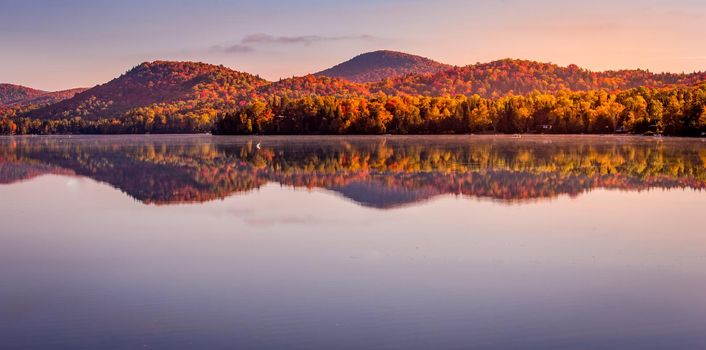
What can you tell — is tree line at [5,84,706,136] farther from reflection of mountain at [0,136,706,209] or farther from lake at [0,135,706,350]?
lake at [0,135,706,350]

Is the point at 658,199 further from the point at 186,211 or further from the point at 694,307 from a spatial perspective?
the point at 186,211

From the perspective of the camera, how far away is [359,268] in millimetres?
12625

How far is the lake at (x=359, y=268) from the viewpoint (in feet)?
29.8

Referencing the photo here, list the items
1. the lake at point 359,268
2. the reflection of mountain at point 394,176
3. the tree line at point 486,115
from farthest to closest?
the tree line at point 486,115 → the reflection of mountain at point 394,176 → the lake at point 359,268

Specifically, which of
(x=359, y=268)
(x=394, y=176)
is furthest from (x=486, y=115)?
(x=359, y=268)

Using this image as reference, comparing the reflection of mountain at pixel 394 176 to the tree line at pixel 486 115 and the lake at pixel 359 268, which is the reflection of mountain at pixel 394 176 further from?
the tree line at pixel 486 115

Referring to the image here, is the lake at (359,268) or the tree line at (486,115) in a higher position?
the tree line at (486,115)

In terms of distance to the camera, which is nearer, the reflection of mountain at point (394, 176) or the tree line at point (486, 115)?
the reflection of mountain at point (394, 176)

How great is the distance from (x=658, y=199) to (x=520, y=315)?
48.6ft

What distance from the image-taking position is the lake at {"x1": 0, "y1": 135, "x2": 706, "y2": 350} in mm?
9078

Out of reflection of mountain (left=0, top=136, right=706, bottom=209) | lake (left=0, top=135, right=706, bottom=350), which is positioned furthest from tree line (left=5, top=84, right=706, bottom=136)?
lake (left=0, top=135, right=706, bottom=350)

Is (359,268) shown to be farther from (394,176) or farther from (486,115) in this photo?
(486,115)

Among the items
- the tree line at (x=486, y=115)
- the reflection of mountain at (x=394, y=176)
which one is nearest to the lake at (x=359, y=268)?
the reflection of mountain at (x=394, y=176)

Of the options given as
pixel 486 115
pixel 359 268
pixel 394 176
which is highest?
pixel 486 115
